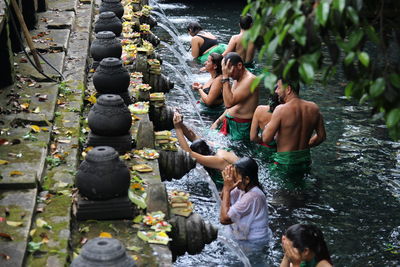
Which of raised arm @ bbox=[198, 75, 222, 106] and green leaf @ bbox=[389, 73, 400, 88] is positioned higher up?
green leaf @ bbox=[389, 73, 400, 88]

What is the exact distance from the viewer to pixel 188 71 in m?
14.5

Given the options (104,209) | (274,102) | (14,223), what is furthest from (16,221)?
(274,102)

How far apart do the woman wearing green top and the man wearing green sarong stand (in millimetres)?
2942

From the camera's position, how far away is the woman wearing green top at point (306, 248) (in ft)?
18.4

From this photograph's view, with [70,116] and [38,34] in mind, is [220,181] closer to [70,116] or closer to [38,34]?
[70,116]

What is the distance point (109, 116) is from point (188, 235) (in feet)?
5.10

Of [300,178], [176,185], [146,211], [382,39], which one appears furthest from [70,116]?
[382,39]

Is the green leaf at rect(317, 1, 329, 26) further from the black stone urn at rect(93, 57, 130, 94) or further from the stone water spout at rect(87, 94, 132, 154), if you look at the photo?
the black stone urn at rect(93, 57, 130, 94)

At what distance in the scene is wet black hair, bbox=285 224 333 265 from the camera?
559 cm

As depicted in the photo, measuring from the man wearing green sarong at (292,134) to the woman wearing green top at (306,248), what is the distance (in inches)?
116

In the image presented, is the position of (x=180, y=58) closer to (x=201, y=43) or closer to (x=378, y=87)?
(x=201, y=43)

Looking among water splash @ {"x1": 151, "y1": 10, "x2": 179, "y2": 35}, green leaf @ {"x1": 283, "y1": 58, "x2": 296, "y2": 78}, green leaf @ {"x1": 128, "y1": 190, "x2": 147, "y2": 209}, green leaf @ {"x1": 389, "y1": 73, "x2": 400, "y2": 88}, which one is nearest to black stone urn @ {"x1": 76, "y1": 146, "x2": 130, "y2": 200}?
green leaf @ {"x1": 128, "y1": 190, "x2": 147, "y2": 209}

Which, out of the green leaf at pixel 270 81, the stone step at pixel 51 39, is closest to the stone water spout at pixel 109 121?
the green leaf at pixel 270 81

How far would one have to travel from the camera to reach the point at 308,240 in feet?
18.3
